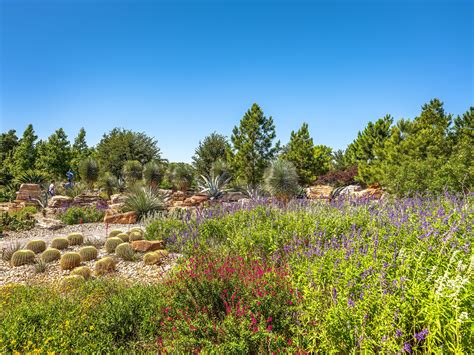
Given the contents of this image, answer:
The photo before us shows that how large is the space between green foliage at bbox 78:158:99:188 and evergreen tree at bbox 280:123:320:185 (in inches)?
652

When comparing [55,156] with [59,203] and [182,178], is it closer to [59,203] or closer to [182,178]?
[182,178]

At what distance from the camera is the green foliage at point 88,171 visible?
2635 centimetres

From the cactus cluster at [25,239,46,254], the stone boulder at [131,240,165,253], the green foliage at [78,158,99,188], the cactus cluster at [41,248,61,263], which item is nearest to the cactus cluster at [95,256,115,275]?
the stone boulder at [131,240,165,253]

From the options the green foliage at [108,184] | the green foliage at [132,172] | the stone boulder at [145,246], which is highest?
the green foliage at [132,172]

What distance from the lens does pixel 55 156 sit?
103 feet

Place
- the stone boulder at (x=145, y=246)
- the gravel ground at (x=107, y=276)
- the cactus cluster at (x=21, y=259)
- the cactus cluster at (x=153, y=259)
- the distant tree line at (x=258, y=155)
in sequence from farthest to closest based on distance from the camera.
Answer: the distant tree line at (x=258, y=155) < the stone boulder at (x=145, y=246) < the cactus cluster at (x=21, y=259) < the cactus cluster at (x=153, y=259) < the gravel ground at (x=107, y=276)

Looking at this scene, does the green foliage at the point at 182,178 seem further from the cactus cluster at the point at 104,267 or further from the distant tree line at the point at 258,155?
the cactus cluster at the point at 104,267

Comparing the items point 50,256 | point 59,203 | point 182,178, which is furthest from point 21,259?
point 182,178

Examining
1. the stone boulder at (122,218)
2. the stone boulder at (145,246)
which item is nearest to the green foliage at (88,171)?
the stone boulder at (122,218)

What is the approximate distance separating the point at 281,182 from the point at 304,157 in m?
11.2

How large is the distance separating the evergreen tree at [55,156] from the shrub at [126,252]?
27996mm

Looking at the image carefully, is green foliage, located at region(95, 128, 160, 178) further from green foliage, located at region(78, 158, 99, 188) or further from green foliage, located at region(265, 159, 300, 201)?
green foliage, located at region(265, 159, 300, 201)

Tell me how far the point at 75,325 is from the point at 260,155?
20967 mm

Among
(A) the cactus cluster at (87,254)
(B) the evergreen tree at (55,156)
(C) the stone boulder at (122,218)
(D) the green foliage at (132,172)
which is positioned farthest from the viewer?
(B) the evergreen tree at (55,156)
